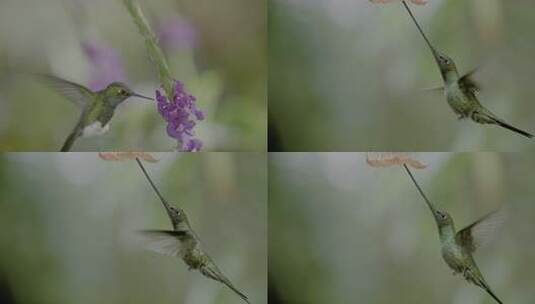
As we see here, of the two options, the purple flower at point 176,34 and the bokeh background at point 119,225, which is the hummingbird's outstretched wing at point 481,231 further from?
the purple flower at point 176,34

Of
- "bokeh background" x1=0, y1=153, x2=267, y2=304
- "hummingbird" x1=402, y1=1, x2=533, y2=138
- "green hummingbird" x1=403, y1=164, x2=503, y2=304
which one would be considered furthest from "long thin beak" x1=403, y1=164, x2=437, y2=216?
"bokeh background" x1=0, y1=153, x2=267, y2=304

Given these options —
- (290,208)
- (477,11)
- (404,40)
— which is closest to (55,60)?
(290,208)

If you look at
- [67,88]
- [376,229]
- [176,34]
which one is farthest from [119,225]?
[376,229]

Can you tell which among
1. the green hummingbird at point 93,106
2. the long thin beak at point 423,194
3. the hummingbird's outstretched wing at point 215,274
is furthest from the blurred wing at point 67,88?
the long thin beak at point 423,194

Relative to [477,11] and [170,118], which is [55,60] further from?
[477,11]

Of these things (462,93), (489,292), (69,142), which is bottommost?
(489,292)

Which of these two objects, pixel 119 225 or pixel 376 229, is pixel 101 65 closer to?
pixel 119 225
